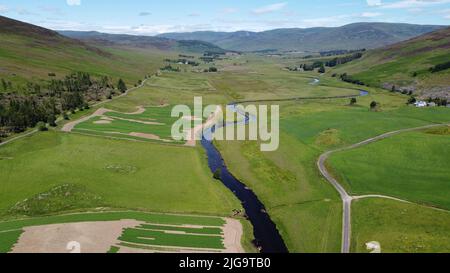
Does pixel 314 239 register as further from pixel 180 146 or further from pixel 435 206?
pixel 180 146

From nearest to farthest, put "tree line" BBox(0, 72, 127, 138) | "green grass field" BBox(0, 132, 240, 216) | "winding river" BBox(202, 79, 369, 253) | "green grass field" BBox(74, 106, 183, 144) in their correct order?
"winding river" BBox(202, 79, 369, 253) → "green grass field" BBox(0, 132, 240, 216) → "tree line" BBox(0, 72, 127, 138) → "green grass field" BBox(74, 106, 183, 144)

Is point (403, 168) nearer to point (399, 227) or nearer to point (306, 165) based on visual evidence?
point (306, 165)

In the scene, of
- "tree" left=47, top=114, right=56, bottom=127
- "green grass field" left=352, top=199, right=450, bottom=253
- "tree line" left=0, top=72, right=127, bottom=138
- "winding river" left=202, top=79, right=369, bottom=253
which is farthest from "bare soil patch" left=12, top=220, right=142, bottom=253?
"tree" left=47, top=114, right=56, bottom=127

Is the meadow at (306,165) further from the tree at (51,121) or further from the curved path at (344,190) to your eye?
the tree at (51,121)

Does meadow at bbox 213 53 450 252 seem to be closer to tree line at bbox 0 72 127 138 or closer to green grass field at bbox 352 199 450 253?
green grass field at bbox 352 199 450 253

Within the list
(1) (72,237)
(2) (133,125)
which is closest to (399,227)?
(1) (72,237)

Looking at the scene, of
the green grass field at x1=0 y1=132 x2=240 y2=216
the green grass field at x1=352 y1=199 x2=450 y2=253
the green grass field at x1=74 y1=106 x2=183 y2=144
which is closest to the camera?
the green grass field at x1=352 y1=199 x2=450 y2=253
